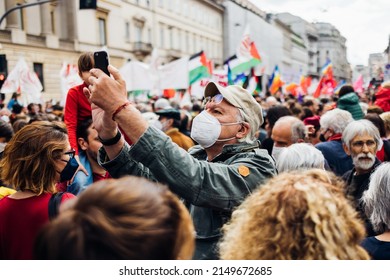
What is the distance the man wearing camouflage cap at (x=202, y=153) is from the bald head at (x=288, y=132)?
169 centimetres

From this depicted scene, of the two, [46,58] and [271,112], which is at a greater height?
[46,58]

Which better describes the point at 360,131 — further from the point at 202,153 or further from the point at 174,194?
Result: the point at 174,194

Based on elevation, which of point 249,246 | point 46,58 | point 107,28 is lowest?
point 249,246

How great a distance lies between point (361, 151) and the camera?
12.0 ft

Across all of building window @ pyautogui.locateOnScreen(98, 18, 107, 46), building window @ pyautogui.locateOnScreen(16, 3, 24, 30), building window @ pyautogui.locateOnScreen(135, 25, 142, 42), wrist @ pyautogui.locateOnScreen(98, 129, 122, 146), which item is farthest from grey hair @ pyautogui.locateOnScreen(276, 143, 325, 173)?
building window @ pyautogui.locateOnScreen(135, 25, 142, 42)

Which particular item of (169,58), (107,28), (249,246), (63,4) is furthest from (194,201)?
(169,58)

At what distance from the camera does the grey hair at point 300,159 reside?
297cm

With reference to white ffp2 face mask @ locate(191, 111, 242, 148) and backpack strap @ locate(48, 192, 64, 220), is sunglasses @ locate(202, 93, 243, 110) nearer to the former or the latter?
white ffp2 face mask @ locate(191, 111, 242, 148)

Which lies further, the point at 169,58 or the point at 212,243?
the point at 169,58

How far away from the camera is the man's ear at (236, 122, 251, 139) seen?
89.9 inches

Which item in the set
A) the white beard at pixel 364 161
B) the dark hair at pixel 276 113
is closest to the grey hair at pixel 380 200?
the white beard at pixel 364 161
